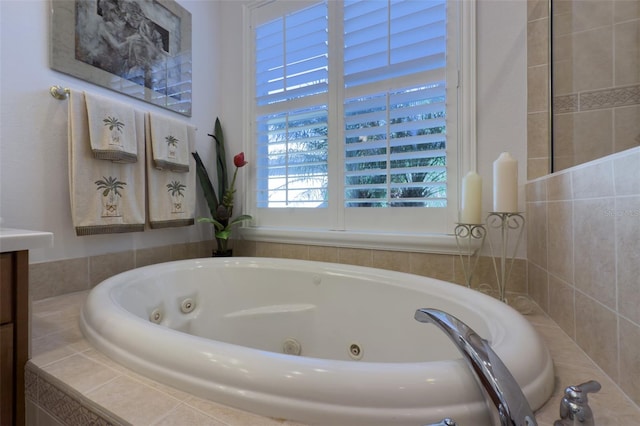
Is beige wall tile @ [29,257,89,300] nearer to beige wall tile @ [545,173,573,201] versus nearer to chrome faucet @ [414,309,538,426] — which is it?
chrome faucet @ [414,309,538,426]

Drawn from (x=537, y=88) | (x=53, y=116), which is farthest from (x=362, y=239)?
(x=53, y=116)

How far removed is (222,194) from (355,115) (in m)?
0.93

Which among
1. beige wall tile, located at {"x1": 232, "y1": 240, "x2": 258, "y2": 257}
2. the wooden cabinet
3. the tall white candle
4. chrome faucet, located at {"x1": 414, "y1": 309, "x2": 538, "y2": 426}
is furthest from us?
beige wall tile, located at {"x1": 232, "y1": 240, "x2": 258, "y2": 257}

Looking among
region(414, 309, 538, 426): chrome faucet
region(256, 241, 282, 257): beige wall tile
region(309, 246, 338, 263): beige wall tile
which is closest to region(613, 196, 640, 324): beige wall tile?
region(414, 309, 538, 426): chrome faucet

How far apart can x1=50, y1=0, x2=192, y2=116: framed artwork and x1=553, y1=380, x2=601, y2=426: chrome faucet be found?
174cm

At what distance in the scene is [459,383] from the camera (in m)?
0.42

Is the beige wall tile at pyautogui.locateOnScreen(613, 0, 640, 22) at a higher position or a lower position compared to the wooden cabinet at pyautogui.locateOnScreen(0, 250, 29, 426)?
higher

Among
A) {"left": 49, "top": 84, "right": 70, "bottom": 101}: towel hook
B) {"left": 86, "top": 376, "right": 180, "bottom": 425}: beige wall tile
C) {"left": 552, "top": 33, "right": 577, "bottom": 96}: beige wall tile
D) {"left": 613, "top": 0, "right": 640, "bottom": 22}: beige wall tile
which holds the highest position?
{"left": 613, "top": 0, "right": 640, "bottom": 22}: beige wall tile

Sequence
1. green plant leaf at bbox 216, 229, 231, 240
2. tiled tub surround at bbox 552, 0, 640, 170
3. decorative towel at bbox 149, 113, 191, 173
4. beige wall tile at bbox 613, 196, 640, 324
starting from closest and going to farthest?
beige wall tile at bbox 613, 196, 640, 324 < tiled tub surround at bbox 552, 0, 640, 170 < decorative towel at bbox 149, 113, 191, 173 < green plant leaf at bbox 216, 229, 231, 240

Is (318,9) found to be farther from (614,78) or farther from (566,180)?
(566,180)

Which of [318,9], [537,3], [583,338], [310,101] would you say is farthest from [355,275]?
[318,9]

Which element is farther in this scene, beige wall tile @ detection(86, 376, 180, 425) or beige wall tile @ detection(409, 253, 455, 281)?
beige wall tile @ detection(409, 253, 455, 281)

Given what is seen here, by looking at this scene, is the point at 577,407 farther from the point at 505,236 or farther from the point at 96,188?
the point at 96,188

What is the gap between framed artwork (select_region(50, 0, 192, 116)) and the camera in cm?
111
